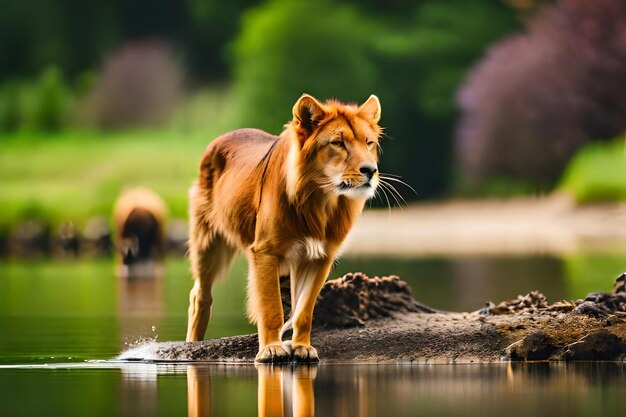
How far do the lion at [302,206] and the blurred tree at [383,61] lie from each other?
29.9 metres

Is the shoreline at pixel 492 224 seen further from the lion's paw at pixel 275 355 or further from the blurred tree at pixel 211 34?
the lion's paw at pixel 275 355

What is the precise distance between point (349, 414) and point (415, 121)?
117 ft

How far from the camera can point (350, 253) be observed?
25875 mm

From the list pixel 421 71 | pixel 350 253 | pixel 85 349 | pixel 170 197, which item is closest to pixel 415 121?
pixel 421 71

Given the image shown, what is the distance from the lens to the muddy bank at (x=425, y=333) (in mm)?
8633

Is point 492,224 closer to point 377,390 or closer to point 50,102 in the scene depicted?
point 50,102

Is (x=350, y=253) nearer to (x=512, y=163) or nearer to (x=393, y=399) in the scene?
(x=512, y=163)

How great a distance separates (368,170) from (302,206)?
0.53m

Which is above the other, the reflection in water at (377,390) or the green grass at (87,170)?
the green grass at (87,170)

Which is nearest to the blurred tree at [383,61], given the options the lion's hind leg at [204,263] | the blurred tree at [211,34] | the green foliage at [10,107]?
the blurred tree at [211,34]

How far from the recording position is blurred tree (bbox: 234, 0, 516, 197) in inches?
1606

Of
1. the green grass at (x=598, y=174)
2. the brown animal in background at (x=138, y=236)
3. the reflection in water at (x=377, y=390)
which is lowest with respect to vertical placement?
the reflection in water at (x=377, y=390)

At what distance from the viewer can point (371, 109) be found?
8719 mm

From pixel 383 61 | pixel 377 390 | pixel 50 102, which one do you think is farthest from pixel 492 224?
pixel 377 390
